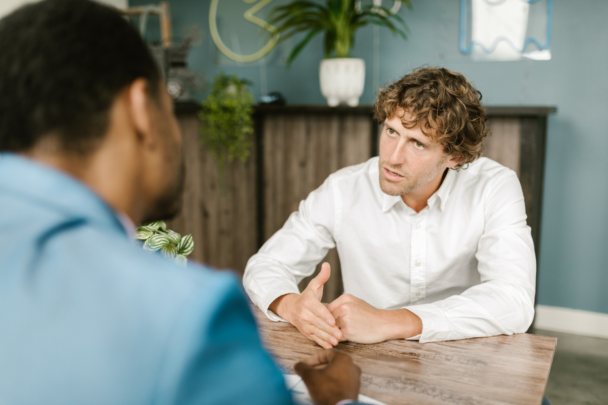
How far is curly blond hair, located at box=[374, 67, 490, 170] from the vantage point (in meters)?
1.53

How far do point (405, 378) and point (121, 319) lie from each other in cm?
69

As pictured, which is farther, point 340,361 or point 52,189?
point 340,361

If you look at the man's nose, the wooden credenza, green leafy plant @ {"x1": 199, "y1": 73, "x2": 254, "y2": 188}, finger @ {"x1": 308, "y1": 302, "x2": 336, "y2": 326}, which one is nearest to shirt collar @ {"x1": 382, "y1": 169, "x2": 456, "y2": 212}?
the man's nose

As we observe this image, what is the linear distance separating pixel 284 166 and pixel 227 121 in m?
0.45

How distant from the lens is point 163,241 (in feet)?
3.50

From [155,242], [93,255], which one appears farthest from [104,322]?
[155,242]

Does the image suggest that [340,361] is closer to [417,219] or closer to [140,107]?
[140,107]

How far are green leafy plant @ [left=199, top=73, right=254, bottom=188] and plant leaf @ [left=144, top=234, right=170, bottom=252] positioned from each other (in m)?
1.99

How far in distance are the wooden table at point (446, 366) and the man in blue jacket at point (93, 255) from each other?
508 millimetres

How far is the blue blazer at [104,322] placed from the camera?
40 cm

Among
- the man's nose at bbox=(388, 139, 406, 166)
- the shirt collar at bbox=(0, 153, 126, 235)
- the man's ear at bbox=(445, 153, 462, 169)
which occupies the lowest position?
the man's ear at bbox=(445, 153, 462, 169)

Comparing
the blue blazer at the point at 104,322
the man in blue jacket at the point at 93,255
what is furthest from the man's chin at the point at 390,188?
the blue blazer at the point at 104,322

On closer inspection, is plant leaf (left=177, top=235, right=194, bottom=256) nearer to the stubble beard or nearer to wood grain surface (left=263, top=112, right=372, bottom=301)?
the stubble beard

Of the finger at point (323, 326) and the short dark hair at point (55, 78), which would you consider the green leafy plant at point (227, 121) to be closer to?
the finger at point (323, 326)
